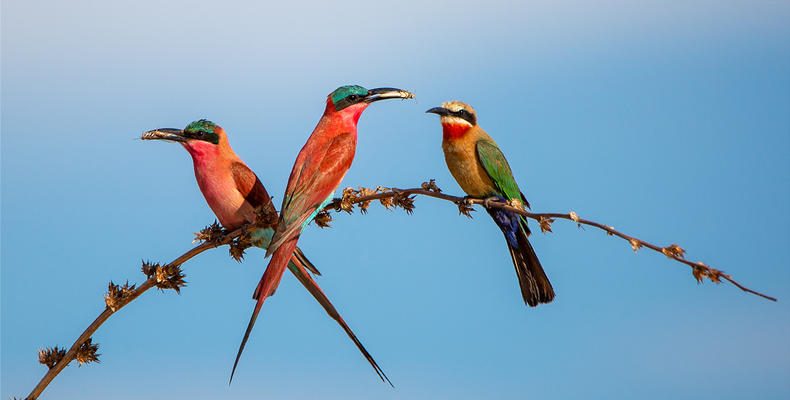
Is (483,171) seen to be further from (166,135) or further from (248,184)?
(166,135)

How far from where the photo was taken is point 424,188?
3.71 metres

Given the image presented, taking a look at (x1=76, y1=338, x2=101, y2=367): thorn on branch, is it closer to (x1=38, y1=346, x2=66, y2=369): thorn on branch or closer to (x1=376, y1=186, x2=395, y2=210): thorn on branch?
(x1=38, y1=346, x2=66, y2=369): thorn on branch

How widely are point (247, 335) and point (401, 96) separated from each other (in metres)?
1.66

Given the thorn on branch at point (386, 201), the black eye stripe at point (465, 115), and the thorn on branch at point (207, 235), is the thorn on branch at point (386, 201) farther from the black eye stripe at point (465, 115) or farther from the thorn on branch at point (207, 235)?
the black eye stripe at point (465, 115)

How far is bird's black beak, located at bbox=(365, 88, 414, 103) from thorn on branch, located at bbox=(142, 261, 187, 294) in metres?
1.53

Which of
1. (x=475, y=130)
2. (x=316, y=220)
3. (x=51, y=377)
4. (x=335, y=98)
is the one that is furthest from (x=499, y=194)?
(x=51, y=377)

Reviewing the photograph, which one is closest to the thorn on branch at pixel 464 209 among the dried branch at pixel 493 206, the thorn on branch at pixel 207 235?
the dried branch at pixel 493 206

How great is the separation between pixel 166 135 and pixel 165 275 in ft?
4.88

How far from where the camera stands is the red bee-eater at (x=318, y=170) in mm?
3611

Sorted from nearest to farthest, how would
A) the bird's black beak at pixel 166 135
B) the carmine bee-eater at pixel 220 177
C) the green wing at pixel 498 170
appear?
1. the bird's black beak at pixel 166 135
2. the carmine bee-eater at pixel 220 177
3. the green wing at pixel 498 170

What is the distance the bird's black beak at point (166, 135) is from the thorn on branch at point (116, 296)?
47.6 inches

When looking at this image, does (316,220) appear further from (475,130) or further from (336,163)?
(475,130)

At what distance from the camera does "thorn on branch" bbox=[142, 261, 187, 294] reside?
3.42 metres

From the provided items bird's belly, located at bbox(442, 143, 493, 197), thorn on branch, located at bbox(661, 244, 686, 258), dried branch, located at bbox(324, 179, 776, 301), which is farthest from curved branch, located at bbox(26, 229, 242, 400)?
bird's belly, located at bbox(442, 143, 493, 197)
